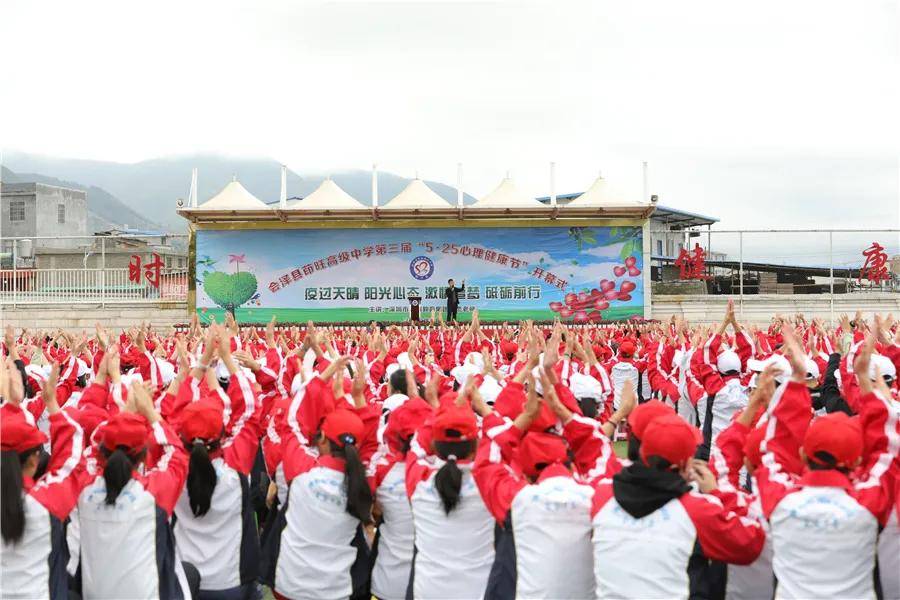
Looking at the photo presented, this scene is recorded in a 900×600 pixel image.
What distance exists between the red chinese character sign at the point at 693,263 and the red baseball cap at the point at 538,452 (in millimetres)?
16809

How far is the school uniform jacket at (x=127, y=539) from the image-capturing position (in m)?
3.19

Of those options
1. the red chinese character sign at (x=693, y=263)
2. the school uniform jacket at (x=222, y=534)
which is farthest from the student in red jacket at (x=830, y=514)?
the red chinese character sign at (x=693, y=263)

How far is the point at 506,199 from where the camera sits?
18875 millimetres

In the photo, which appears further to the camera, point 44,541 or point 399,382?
point 399,382

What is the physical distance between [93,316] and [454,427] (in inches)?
696

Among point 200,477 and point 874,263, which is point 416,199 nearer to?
point 874,263

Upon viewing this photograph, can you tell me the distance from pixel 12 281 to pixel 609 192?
14054 mm

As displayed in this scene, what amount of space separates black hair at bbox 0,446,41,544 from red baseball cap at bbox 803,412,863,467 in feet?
9.23

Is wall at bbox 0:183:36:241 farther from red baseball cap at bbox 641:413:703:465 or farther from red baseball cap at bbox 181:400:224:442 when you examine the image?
red baseball cap at bbox 641:413:703:465

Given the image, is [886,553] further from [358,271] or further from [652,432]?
[358,271]

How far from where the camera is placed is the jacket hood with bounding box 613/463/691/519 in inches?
108

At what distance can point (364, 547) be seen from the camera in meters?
3.76

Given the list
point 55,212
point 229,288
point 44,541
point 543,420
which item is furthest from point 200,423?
point 55,212

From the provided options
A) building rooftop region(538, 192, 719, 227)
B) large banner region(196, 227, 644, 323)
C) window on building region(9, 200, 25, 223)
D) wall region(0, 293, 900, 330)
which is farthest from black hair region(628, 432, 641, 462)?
window on building region(9, 200, 25, 223)
